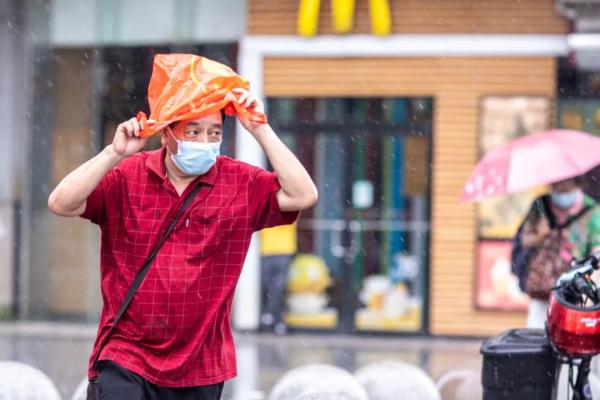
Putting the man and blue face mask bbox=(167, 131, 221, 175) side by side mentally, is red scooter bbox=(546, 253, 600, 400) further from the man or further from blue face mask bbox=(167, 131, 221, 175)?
blue face mask bbox=(167, 131, 221, 175)

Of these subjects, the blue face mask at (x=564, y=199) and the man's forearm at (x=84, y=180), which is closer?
the man's forearm at (x=84, y=180)

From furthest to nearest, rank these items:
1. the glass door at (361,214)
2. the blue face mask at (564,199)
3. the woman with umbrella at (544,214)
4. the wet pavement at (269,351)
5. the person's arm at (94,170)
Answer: the glass door at (361,214)
the wet pavement at (269,351)
the blue face mask at (564,199)
the woman with umbrella at (544,214)
the person's arm at (94,170)

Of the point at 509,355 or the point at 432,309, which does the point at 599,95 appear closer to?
the point at 432,309

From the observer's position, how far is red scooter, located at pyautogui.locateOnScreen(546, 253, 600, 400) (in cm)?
447

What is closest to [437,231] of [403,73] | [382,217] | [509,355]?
[382,217]

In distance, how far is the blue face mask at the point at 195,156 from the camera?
167 inches

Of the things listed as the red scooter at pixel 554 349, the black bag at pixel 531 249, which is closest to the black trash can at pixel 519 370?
the red scooter at pixel 554 349

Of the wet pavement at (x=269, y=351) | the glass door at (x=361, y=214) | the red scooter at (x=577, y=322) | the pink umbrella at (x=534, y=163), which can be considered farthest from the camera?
the glass door at (x=361, y=214)

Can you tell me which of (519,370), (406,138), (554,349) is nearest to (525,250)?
(519,370)

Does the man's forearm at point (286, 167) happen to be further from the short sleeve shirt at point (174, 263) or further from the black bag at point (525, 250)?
the black bag at point (525, 250)

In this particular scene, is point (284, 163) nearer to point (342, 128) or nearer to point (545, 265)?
point (545, 265)

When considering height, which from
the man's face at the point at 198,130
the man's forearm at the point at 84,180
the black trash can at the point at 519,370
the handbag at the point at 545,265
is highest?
the man's face at the point at 198,130

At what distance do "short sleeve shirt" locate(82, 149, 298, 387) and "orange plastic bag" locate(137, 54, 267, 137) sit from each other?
230mm

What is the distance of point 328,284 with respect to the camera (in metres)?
14.2
